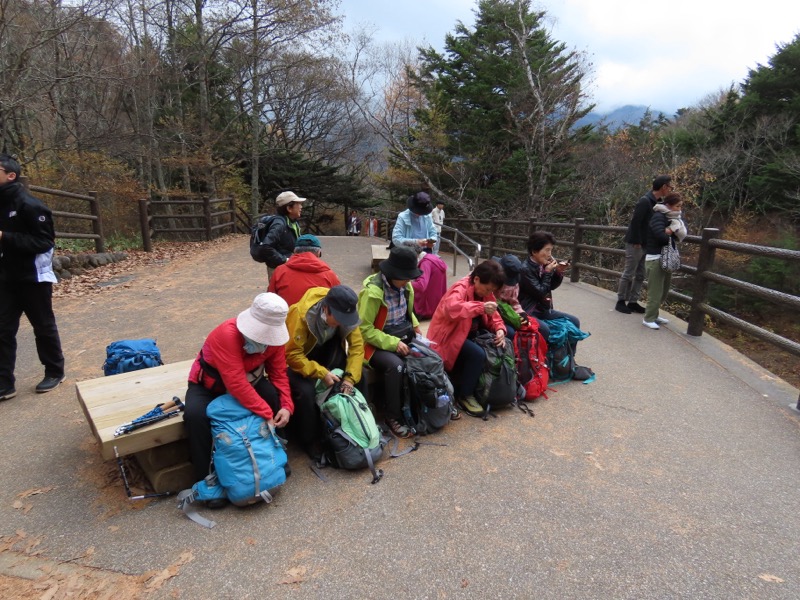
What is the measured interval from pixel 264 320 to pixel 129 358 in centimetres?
150

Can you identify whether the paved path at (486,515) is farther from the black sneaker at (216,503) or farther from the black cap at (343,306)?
the black cap at (343,306)

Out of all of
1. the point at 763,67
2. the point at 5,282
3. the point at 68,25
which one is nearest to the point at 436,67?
the point at 763,67

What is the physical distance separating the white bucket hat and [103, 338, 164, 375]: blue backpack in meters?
1.34

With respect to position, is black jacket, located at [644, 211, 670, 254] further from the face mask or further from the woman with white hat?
the face mask

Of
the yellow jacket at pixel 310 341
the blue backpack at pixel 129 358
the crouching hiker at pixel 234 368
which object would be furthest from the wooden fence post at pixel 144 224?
the crouching hiker at pixel 234 368

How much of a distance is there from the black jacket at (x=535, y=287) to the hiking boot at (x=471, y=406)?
1121mm

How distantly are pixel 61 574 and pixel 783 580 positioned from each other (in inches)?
120

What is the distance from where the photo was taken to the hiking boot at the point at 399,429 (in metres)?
3.13

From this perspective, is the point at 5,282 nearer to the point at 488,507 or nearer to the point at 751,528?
the point at 488,507

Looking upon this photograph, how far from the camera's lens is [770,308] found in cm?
1532

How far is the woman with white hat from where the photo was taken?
240 cm

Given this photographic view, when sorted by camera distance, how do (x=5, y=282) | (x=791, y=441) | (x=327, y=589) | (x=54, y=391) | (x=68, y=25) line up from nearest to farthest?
(x=327, y=589) < (x=791, y=441) < (x=5, y=282) < (x=54, y=391) < (x=68, y=25)

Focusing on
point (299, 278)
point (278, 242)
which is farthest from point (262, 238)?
point (299, 278)

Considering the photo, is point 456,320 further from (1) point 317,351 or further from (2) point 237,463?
(2) point 237,463
